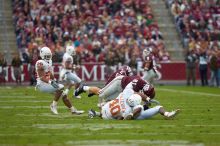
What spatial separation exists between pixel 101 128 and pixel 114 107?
129 centimetres

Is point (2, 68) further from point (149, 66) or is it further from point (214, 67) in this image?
point (149, 66)

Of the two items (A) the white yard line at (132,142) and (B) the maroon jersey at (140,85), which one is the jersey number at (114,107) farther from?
(A) the white yard line at (132,142)

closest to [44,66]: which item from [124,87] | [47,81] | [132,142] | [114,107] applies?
[47,81]

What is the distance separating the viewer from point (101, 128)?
12211mm

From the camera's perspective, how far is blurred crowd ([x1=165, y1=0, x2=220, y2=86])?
2936 centimetres

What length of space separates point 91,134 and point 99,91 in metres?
3.59

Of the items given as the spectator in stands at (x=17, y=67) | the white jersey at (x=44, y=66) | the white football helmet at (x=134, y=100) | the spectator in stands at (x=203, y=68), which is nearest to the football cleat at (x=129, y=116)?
the white football helmet at (x=134, y=100)

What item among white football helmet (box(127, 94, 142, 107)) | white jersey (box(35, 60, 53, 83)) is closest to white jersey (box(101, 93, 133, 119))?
white football helmet (box(127, 94, 142, 107))

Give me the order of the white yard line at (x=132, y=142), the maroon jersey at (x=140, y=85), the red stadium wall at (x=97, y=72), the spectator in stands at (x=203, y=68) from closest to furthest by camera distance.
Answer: the white yard line at (x=132, y=142) < the maroon jersey at (x=140, y=85) < the spectator in stands at (x=203, y=68) < the red stadium wall at (x=97, y=72)

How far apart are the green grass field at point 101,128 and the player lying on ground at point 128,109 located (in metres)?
0.16

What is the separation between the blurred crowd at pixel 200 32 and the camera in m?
29.4

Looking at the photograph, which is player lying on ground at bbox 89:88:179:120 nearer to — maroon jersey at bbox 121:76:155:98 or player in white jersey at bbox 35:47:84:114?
maroon jersey at bbox 121:76:155:98

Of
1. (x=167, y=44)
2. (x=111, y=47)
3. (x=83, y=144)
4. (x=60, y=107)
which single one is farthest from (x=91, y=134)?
(x=167, y=44)

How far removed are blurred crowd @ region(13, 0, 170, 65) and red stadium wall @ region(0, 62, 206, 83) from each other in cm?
34
